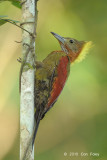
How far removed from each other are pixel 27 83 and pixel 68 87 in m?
2.78

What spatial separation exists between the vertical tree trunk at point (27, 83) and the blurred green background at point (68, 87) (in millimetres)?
2377

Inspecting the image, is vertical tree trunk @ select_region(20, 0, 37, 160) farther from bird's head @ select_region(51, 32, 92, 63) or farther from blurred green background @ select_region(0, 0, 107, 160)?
blurred green background @ select_region(0, 0, 107, 160)

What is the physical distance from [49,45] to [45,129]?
1.21 metres

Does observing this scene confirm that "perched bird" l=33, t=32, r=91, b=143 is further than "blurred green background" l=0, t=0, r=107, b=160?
No

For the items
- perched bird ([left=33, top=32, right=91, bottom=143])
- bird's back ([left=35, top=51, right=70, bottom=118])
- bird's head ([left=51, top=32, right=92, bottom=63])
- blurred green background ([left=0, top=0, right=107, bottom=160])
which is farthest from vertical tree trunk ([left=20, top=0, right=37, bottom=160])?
blurred green background ([left=0, top=0, right=107, bottom=160])

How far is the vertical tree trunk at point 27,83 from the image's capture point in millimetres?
2197

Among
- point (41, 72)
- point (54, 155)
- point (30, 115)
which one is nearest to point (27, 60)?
point (30, 115)

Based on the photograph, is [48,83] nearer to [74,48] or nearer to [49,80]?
[49,80]

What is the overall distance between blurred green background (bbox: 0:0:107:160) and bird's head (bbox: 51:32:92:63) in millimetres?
1126

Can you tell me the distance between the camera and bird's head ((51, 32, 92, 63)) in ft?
11.2

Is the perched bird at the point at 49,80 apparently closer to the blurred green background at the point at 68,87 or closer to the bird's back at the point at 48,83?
the bird's back at the point at 48,83

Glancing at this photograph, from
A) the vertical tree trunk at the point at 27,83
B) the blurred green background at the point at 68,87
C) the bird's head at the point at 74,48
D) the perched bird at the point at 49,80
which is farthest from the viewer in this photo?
the blurred green background at the point at 68,87

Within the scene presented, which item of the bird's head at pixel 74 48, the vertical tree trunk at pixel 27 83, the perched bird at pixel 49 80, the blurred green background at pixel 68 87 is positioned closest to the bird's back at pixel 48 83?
the perched bird at pixel 49 80

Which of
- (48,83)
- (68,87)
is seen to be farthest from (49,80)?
(68,87)
